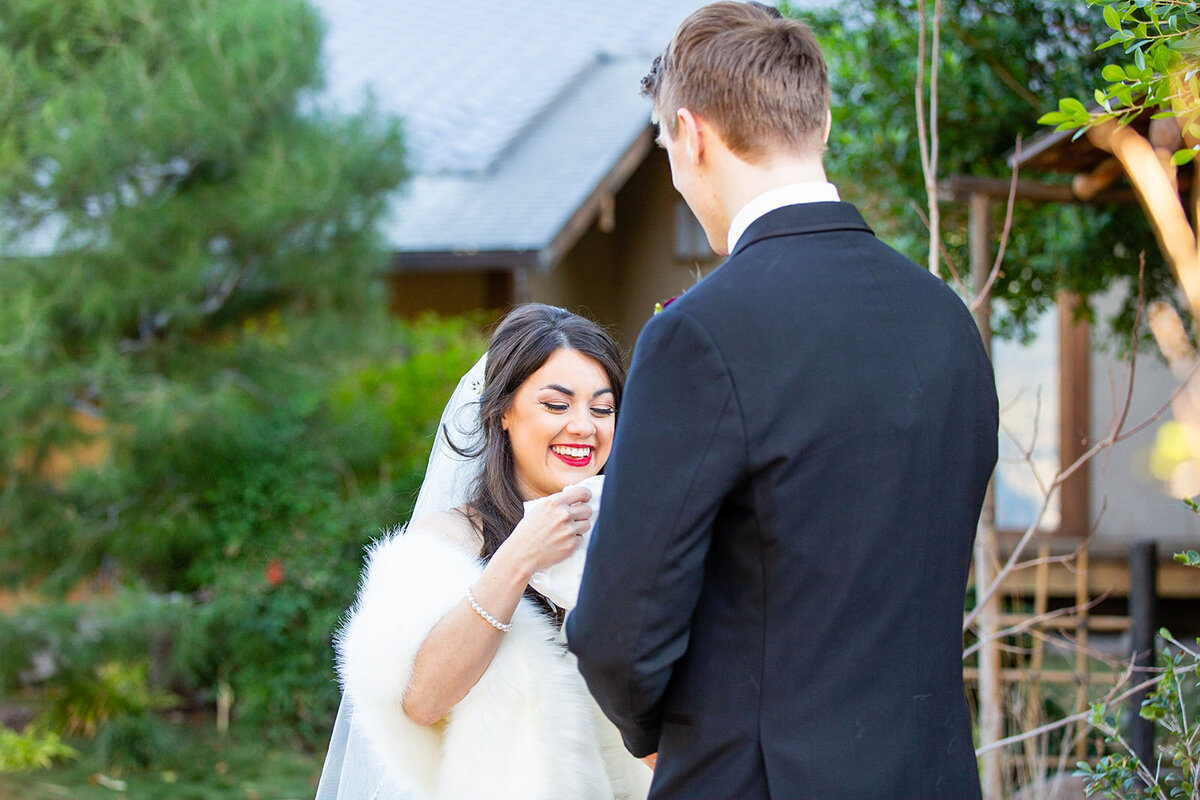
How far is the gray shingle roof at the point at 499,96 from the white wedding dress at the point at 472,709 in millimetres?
5276

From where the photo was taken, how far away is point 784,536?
148 centimetres

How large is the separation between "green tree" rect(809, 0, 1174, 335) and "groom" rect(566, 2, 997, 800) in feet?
13.6

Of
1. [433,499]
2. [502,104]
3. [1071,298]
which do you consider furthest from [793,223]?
[502,104]

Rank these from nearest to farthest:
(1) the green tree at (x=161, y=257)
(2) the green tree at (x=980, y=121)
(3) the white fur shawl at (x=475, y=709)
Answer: (3) the white fur shawl at (x=475, y=709)
(2) the green tree at (x=980, y=121)
(1) the green tree at (x=161, y=257)

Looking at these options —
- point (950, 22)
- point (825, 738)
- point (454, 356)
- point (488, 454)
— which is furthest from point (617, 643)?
point (454, 356)

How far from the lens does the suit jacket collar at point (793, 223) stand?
1601 millimetres

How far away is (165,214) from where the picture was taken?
260 inches

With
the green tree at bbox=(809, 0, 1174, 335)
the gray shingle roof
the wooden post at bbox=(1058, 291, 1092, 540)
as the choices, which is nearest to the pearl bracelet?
the green tree at bbox=(809, 0, 1174, 335)

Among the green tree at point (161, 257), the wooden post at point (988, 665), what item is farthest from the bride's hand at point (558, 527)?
the green tree at point (161, 257)

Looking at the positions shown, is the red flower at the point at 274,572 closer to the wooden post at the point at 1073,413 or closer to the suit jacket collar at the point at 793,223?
the suit jacket collar at the point at 793,223

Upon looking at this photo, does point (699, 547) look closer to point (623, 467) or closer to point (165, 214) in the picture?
point (623, 467)

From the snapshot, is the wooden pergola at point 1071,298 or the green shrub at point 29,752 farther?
the green shrub at point 29,752

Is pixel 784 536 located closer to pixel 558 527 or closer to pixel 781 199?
pixel 781 199

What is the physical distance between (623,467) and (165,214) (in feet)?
18.9
